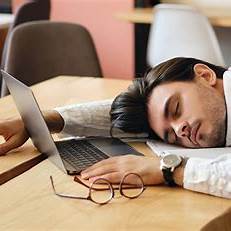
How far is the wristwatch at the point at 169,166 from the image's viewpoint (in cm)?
128

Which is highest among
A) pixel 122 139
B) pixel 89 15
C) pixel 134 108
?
pixel 134 108

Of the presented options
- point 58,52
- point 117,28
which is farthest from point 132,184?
point 117,28

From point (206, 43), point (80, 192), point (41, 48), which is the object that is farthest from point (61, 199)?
point (206, 43)

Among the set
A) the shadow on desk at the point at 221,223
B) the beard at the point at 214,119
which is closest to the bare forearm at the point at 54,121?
the beard at the point at 214,119

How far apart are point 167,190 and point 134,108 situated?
35 centimetres

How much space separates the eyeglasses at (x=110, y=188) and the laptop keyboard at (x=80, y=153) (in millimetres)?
113

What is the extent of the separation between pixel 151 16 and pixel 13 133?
220 cm

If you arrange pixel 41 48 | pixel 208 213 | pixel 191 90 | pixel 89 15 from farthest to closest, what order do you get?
1. pixel 89 15
2. pixel 41 48
3. pixel 191 90
4. pixel 208 213

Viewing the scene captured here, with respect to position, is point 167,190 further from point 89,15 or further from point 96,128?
point 89,15

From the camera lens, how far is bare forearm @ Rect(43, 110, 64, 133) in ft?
5.37

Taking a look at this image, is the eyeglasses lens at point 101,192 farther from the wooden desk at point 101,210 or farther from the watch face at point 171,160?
the watch face at point 171,160

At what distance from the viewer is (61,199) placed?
1234 mm

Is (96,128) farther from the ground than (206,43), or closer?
farther from the ground

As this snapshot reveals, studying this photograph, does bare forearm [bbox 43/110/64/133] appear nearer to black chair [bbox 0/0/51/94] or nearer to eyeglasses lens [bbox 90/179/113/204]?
eyeglasses lens [bbox 90/179/113/204]
